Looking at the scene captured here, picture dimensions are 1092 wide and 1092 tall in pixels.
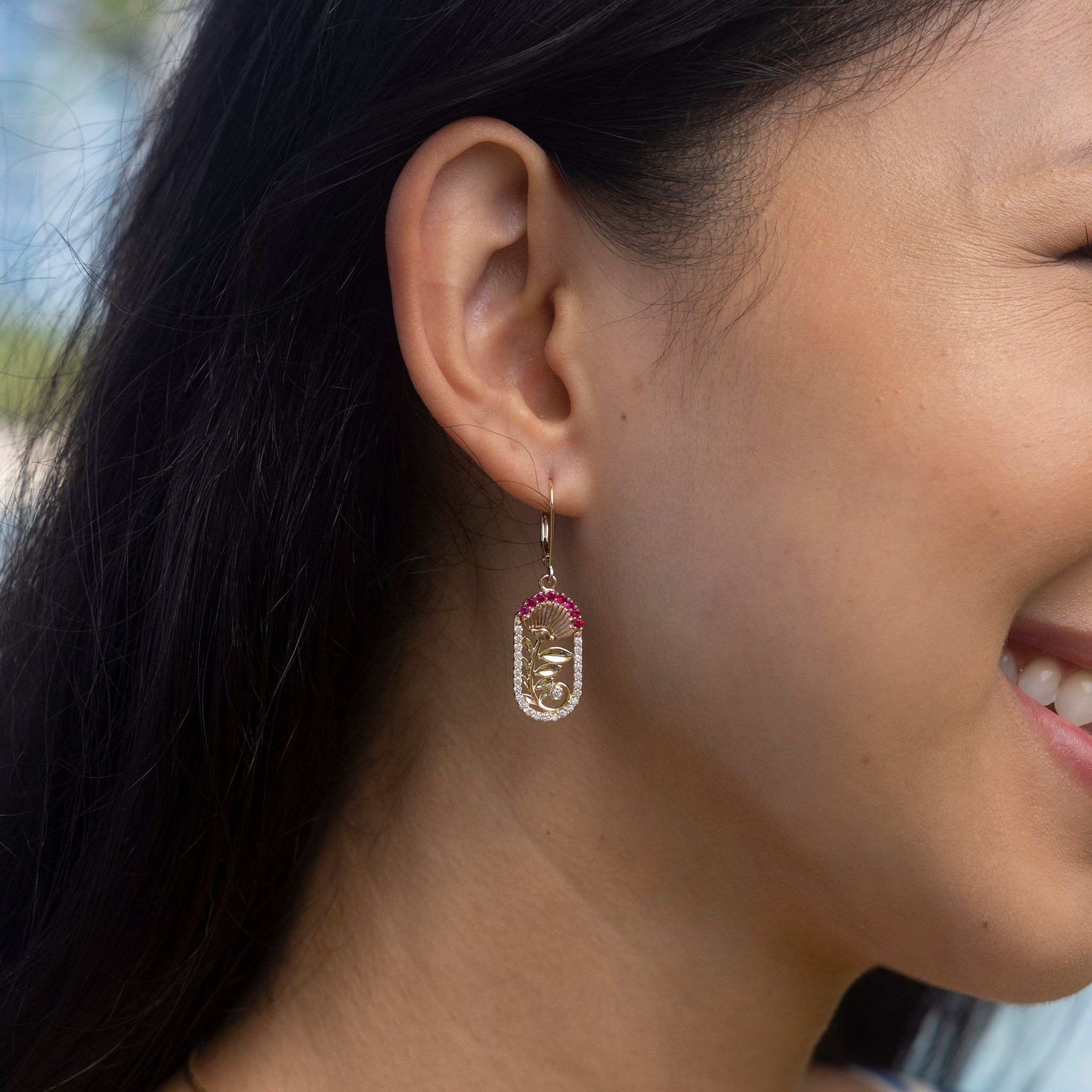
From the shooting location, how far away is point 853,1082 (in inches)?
72.9

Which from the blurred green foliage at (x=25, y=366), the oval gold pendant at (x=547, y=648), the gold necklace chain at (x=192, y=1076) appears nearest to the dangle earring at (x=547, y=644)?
the oval gold pendant at (x=547, y=648)

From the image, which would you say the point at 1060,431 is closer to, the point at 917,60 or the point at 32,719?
the point at 917,60

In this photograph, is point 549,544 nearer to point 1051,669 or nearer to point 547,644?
point 547,644

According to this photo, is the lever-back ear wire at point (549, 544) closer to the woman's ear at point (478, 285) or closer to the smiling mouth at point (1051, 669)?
the woman's ear at point (478, 285)

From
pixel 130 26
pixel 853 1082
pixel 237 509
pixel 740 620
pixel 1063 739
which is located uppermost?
pixel 130 26

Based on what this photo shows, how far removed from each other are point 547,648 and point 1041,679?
50 centimetres

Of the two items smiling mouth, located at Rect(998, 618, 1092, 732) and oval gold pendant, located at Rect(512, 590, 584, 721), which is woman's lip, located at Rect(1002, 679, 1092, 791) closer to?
smiling mouth, located at Rect(998, 618, 1092, 732)

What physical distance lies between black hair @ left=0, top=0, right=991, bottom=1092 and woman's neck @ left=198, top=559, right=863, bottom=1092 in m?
0.13

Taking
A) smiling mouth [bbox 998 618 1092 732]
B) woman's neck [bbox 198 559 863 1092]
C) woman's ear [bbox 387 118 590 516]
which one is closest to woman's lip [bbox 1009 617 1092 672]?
smiling mouth [bbox 998 618 1092 732]

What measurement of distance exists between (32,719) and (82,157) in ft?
2.65

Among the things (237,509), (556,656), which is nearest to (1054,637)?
(556,656)

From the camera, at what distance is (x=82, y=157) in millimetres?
1587

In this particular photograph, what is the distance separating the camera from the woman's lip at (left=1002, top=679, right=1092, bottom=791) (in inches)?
42.4

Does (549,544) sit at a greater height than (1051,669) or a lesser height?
greater
